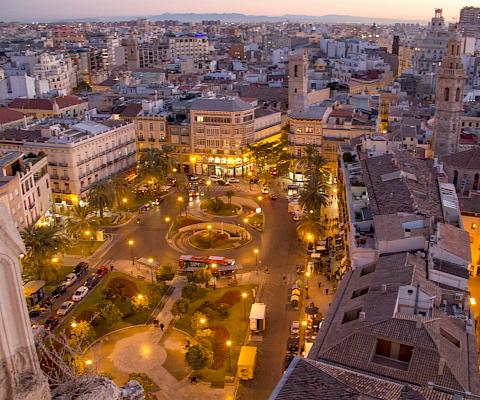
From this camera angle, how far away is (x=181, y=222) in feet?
237

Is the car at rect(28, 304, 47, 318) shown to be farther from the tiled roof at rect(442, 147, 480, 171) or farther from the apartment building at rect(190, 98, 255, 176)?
the apartment building at rect(190, 98, 255, 176)

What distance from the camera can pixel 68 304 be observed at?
166 feet

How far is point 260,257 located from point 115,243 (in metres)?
18.1

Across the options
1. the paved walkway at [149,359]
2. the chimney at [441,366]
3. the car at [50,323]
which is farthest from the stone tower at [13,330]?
the car at [50,323]

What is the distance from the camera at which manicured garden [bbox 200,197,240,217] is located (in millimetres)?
76500

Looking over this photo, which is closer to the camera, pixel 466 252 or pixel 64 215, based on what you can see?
pixel 466 252

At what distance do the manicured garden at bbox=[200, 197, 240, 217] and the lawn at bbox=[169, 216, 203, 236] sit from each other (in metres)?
3.82

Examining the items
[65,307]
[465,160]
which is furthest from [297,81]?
[65,307]

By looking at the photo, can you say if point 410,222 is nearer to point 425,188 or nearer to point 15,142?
point 425,188

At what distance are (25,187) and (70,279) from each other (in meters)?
14.8

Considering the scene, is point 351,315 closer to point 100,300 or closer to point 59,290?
point 100,300

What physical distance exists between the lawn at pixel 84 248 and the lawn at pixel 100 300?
288 inches

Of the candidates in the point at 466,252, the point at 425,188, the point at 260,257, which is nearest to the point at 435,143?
the point at 425,188

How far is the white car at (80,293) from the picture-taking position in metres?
51.9
